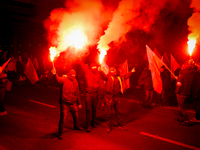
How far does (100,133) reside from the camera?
634 centimetres

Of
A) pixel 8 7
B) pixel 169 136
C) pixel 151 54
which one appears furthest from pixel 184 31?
pixel 8 7

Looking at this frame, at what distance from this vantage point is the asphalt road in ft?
17.8

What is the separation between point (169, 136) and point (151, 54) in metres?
3.49

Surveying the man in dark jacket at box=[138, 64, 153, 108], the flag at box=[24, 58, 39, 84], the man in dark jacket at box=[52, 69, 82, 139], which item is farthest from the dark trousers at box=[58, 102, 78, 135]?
the flag at box=[24, 58, 39, 84]

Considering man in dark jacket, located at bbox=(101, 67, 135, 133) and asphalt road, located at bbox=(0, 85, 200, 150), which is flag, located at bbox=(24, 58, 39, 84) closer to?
asphalt road, located at bbox=(0, 85, 200, 150)

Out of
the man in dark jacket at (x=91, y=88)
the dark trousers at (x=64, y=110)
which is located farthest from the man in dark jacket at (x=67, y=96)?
the man in dark jacket at (x=91, y=88)

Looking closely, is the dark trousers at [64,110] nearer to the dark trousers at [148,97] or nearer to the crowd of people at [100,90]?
the crowd of people at [100,90]

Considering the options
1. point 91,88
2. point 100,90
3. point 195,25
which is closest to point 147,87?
point 195,25

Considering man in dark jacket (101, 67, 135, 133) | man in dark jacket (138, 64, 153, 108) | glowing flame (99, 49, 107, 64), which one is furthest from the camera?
man in dark jacket (138, 64, 153, 108)

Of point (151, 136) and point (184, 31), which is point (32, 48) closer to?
point (184, 31)

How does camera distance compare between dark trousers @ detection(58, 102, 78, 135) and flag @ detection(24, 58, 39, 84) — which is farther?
flag @ detection(24, 58, 39, 84)

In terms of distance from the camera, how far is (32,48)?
97.1ft

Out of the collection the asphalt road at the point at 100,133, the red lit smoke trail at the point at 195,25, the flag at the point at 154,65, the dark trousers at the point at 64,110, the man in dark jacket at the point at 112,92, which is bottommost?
the asphalt road at the point at 100,133

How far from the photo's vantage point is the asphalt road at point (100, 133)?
543 cm
